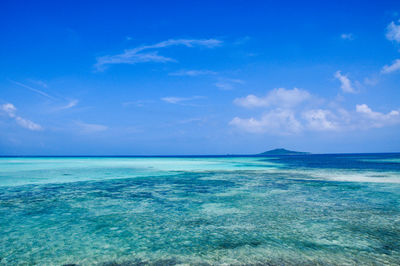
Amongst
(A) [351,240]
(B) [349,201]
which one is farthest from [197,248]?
(B) [349,201]

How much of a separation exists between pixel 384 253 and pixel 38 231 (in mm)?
7002

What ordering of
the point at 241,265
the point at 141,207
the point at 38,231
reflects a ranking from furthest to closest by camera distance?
the point at 141,207 → the point at 38,231 → the point at 241,265

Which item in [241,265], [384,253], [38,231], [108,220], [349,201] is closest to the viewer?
[241,265]

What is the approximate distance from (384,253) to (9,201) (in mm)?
11126

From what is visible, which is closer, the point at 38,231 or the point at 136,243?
the point at 136,243

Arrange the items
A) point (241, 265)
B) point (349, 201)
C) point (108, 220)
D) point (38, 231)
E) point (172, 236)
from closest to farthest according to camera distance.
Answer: point (241, 265)
point (172, 236)
point (38, 231)
point (108, 220)
point (349, 201)

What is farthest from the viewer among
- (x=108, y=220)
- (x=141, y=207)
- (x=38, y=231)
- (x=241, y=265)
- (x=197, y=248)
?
(x=141, y=207)

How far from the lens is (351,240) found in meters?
4.96

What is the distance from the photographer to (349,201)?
869 cm

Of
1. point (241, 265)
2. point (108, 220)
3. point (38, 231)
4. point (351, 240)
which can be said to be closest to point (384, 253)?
point (351, 240)

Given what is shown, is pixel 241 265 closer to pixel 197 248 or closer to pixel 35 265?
pixel 197 248

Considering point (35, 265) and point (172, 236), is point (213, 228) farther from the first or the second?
point (35, 265)

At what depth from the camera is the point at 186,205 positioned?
8.38 m

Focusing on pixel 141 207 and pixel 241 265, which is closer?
pixel 241 265
